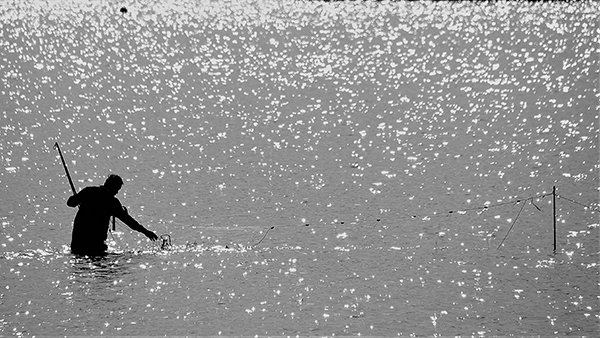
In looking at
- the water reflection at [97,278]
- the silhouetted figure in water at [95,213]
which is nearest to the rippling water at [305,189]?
the water reflection at [97,278]

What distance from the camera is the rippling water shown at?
19078mm

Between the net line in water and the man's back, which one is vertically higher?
the net line in water

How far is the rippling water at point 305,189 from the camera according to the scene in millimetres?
19078

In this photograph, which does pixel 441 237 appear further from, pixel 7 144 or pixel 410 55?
pixel 410 55

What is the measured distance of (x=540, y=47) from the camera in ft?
290

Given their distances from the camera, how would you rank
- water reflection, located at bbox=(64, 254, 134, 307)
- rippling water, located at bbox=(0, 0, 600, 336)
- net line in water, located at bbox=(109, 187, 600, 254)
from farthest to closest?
1. net line in water, located at bbox=(109, 187, 600, 254)
2. water reflection, located at bbox=(64, 254, 134, 307)
3. rippling water, located at bbox=(0, 0, 600, 336)

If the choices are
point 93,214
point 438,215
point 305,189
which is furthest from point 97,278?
point 305,189

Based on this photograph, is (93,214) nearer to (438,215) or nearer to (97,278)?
(97,278)

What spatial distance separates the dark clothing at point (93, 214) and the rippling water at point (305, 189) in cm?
44

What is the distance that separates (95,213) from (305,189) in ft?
37.9

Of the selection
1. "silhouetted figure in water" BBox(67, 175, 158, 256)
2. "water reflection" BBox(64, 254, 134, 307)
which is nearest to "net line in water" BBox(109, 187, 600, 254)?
"water reflection" BBox(64, 254, 134, 307)

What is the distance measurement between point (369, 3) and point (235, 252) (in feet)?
385

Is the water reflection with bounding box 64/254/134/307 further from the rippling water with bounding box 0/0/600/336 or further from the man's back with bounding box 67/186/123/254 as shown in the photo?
the man's back with bounding box 67/186/123/254

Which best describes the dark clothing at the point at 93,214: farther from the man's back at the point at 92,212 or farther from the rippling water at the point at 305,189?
the rippling water at the point at 305,189
